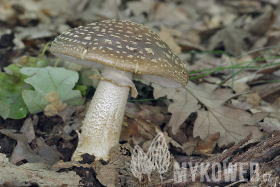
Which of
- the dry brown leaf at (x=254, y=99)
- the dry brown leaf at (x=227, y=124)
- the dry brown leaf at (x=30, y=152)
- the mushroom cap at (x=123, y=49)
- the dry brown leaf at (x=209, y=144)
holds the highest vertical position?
the mushroom cap at (x=123, y=49)

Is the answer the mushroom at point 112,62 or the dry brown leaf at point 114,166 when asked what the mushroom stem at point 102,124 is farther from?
the dry brown leaf at point 114,166

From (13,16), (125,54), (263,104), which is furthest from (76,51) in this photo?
(13,16)

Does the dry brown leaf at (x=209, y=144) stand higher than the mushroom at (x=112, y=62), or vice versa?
the mushroom at (x=112, y=62)

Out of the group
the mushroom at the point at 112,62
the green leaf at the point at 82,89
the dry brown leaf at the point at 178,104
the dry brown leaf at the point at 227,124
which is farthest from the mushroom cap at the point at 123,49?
the green leaf at the point at 82,89

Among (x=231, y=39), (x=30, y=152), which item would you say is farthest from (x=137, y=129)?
(x=231, y=39)

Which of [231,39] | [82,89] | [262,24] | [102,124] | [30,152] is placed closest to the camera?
[30,152]

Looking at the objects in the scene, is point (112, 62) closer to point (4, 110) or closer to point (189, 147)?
point (189, 147)
